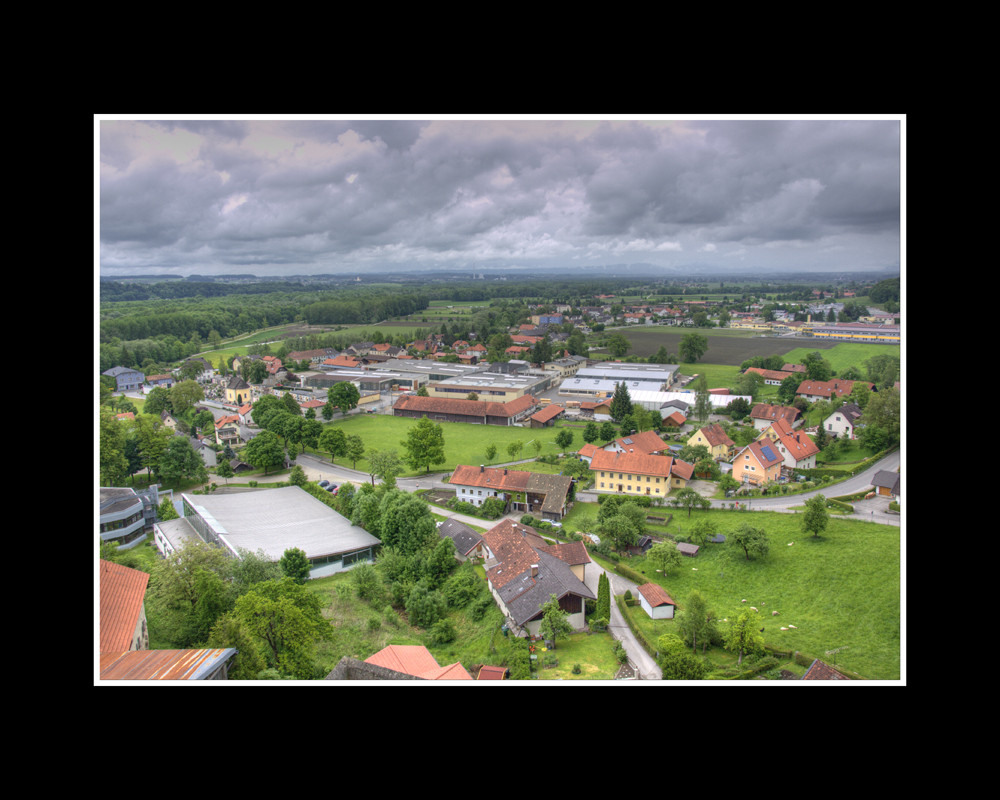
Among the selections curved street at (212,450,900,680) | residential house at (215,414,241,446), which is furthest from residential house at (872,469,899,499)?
residential house at (215,414,241,446)

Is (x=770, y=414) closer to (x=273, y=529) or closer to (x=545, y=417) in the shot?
(x=545, y=417)

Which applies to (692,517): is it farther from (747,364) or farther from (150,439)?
(747,364)

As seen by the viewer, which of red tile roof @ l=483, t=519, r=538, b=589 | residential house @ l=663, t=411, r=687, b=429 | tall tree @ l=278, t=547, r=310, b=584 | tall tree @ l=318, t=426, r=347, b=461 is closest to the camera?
red tile roof @ l=483, t=519, r=538, b=589

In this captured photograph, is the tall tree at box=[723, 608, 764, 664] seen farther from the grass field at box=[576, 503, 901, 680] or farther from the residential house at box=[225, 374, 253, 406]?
the residential house at box=[225, 374, 253, 406]

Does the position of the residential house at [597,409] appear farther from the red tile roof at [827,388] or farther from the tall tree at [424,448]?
the tall tree at [424,448]

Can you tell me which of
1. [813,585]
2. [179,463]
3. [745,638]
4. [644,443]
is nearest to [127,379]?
[179,463]

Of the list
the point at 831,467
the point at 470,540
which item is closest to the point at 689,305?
the point at 831,467
